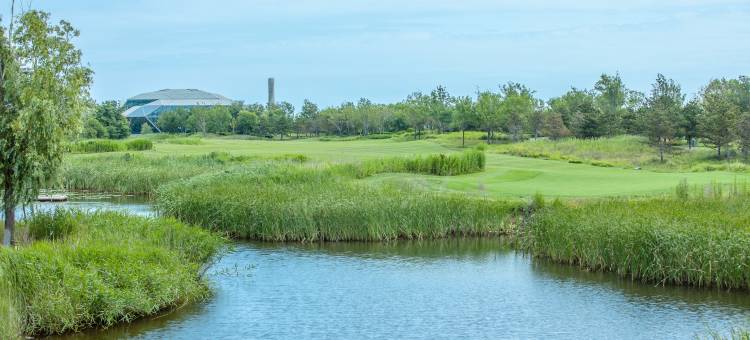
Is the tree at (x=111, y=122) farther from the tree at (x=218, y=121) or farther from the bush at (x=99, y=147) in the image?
the bush at (x=99, y=147)

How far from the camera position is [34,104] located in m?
20.0

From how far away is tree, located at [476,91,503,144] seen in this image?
82875mm

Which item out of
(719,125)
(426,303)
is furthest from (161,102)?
(426,303)

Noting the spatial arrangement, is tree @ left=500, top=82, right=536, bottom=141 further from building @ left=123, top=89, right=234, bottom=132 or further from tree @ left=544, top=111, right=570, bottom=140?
building @ left=123, top=89, right=234, bottom=132

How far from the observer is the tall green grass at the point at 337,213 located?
92.0 ft

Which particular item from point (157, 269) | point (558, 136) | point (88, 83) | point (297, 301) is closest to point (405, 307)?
point (297, 301)

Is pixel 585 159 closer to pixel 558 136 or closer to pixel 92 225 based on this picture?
pixel 558 136

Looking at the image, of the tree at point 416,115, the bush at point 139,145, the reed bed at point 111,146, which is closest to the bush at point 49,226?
→ the reed bed at point 111,146

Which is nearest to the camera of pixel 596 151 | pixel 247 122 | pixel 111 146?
pixel 596 151

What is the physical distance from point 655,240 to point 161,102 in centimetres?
14096

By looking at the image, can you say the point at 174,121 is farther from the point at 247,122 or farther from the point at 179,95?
the point at 179,95

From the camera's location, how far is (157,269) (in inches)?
660

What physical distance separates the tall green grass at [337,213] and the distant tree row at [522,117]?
21.7 meters

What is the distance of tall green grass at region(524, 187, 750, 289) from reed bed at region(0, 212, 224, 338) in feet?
33.5
